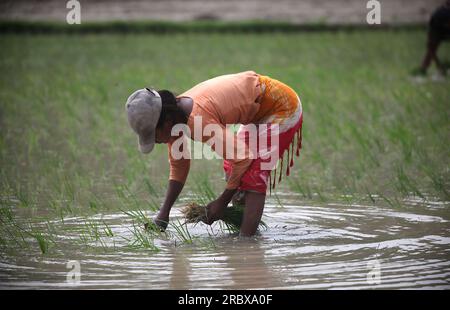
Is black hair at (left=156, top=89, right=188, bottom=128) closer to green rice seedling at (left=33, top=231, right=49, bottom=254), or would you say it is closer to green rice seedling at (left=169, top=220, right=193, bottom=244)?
green rice seedling at (left=169, top=220, right=193, bottom=244)

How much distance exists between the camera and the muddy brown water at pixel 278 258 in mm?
3605

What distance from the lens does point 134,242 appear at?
4215 millimetres

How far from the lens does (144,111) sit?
4.00 metres

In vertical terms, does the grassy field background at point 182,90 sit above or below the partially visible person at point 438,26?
below

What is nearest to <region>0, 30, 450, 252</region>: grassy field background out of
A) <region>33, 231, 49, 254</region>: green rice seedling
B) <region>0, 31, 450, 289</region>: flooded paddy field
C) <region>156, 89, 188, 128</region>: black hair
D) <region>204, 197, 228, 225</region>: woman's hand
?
<region>0, 31, 450, 289</region>: flooded paddy field

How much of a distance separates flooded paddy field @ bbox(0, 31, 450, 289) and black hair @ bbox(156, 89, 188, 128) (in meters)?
0.61

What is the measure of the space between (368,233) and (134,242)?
4.09 feet

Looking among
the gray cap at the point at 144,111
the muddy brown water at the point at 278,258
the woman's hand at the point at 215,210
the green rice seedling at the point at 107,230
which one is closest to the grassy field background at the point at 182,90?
the green rice seedling at the point at 107,230

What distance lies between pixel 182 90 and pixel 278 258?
21.3ft

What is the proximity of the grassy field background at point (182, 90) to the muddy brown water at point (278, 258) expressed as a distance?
0.46 meters

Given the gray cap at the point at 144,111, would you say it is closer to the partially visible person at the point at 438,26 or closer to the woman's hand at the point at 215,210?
the woman's hand at the point at 215,210

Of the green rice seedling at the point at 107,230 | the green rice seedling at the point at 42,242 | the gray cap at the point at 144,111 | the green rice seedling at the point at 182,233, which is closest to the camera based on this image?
the gray cap at the point at 144,111

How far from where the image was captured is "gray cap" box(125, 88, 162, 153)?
4000 mm
